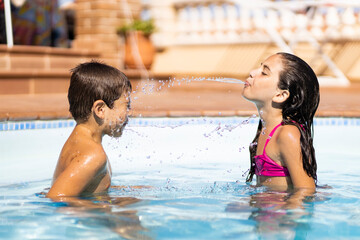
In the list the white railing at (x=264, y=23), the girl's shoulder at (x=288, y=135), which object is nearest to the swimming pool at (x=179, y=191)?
the girl's shoulder at (x=288, y=135)

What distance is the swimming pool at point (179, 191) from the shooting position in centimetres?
243

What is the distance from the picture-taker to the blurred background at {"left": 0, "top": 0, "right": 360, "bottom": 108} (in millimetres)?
8875

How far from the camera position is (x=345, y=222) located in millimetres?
2639

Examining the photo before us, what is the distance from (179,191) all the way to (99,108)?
0.83 m

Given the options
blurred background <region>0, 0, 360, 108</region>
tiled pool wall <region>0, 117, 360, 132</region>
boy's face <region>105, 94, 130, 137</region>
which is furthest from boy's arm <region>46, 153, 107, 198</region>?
blurred background <region>0, 0, 360, 108</region>

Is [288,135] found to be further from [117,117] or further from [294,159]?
[117,117]

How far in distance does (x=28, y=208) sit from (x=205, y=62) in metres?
9.64

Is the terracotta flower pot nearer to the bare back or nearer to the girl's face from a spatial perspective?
the girl's face

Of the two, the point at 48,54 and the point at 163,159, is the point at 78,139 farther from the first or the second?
the point at 48,54

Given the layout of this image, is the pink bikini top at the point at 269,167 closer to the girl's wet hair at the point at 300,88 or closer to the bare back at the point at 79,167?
the girl's wet hair at the point at 300,88

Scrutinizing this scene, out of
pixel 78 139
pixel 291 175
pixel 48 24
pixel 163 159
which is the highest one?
pixel 48 24

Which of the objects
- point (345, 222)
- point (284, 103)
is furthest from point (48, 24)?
point (345, 222)

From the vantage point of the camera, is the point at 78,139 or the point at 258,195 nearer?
the point at 78,139

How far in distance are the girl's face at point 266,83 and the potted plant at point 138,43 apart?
7.77 metres
